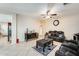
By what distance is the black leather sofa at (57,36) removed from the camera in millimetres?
2454

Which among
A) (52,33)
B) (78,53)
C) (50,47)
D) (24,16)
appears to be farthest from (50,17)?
(78,53)

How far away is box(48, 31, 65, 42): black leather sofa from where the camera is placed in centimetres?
245

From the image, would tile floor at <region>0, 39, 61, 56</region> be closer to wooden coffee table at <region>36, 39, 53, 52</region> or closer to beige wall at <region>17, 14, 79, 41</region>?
wooden coffee table at <region>36, 39, 53, 52</region>

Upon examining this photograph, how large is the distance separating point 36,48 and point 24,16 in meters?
0.95

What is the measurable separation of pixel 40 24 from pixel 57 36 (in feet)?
2.01

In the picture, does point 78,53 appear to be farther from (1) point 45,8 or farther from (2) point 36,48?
(1) point 45,8

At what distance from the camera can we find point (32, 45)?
8.00 feet

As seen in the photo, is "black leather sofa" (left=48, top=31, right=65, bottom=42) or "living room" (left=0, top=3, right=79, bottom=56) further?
"black leather sofa" (left=48, top=31, right=65, bottom=42)

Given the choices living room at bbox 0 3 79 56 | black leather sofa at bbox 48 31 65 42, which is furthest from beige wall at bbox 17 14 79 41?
black leather sofa at bbox 48 31 65 42

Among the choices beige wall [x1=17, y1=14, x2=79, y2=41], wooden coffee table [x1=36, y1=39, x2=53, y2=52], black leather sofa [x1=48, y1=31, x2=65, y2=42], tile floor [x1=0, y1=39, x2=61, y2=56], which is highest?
beige wall [x1=17, y1=14, x2=79, y2=41]

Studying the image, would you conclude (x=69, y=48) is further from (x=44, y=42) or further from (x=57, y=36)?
(x=44, y=42)

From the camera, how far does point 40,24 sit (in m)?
2.50

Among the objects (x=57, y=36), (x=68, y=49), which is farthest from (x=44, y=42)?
(x=68, y=49)

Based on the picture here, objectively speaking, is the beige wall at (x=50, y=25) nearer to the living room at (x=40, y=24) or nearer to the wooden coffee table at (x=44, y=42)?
the living room at (x=40, y=24)
